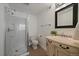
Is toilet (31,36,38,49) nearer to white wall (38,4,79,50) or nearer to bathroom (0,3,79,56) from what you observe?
bathroom (0,3,79,56)

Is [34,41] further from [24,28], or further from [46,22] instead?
[46,22]

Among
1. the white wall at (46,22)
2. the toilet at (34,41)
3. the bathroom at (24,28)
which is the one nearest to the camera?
the bathroom at (24,28)

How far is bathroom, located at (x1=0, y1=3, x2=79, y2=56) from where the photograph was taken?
1.86m

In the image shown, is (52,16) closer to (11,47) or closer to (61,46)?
(61,46)

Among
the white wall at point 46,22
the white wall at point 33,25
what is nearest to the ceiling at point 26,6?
the white wall at point 46,22

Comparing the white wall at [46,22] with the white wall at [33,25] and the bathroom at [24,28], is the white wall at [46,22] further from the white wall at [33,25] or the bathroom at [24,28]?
the white wall at [33,25]

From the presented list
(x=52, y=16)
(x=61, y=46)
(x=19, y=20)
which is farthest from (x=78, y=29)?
(x=19, y=20)

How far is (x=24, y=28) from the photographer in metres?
2.39

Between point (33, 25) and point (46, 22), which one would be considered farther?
point (33, 25)

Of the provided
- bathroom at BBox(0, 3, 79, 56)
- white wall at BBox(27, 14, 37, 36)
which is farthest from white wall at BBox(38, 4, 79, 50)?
A: white wall at BBox(27, 14, 37, 36)

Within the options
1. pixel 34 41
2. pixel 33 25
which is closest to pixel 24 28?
pixel 33 25

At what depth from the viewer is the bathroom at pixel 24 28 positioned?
1.86 m

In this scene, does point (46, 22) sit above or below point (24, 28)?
above

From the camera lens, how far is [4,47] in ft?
6.27
